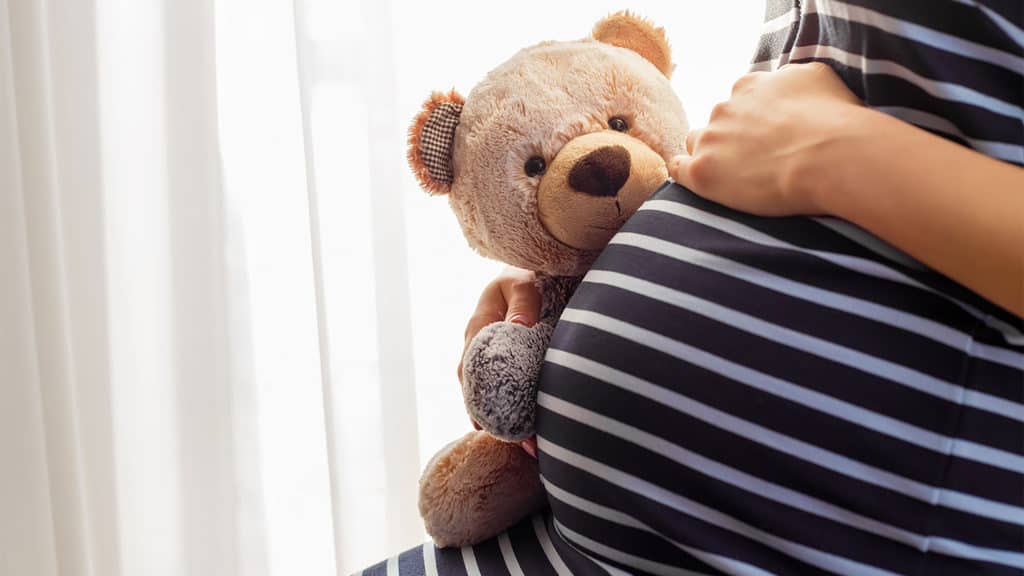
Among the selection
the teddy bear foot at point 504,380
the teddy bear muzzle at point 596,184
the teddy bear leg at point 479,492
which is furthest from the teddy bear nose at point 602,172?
the teddy bear leg at point 479,492

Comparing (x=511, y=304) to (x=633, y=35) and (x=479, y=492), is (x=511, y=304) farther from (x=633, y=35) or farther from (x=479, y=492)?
(x=633, y=35)

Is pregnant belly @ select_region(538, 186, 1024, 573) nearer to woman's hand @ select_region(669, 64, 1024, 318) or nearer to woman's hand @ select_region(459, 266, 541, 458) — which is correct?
woman's hand @ select_region(669, 64, 1024, 318)

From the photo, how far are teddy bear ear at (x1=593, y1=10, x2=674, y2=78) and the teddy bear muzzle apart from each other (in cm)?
14

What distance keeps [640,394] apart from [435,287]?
30.8 inches

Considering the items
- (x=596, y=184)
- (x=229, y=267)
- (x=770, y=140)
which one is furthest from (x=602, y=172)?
(x=229, y=267)

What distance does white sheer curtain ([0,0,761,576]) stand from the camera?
1.29 meters

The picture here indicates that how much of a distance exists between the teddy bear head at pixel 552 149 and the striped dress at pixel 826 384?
0.31ft

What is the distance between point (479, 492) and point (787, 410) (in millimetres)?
343

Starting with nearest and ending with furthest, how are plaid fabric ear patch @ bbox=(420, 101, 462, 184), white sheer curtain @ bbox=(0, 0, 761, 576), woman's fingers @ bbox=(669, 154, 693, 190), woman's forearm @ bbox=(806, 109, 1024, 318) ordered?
woman's forearm @ bbox=(806, 109, 1024, 318)
woman's fingers @ bbox=(669, 154, 693, 190)
plaid fabric ear patch @ bbox=(420, 101, 462, 184)
white sheer curtain @ bbox=(0, 0, 761, 576)

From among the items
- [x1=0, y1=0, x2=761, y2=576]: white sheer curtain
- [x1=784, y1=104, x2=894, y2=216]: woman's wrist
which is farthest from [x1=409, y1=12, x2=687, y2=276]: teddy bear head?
[x1=0, y1=0, x2=761, y2=576]: white sheer curtain

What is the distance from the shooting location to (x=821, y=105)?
0.67 meters

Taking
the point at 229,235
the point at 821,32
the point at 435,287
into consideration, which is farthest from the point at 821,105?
the point at 229,235

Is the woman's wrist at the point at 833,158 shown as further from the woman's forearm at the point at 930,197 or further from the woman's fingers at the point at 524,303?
the woman's fingers at the point at 524,303

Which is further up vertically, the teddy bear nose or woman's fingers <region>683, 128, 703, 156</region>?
woman's fingers <region>683, 128, 703, 156</region>
